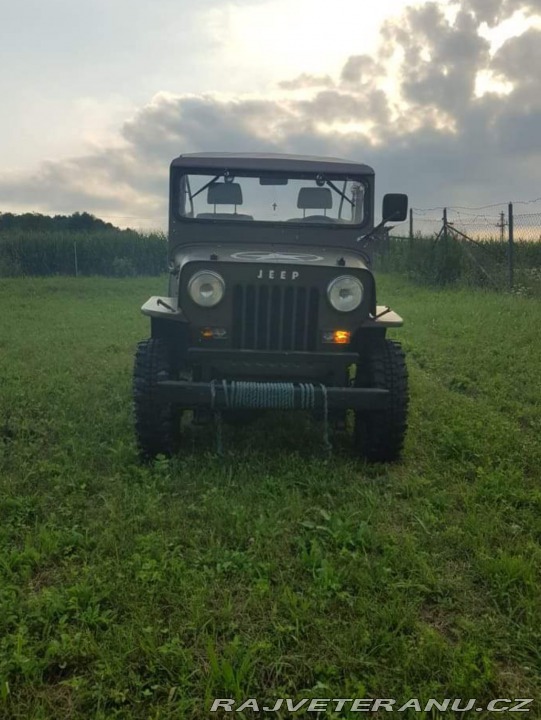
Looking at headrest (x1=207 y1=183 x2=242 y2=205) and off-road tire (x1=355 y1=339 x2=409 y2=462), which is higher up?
headrest (x1=207 y1=183 x2=242 y2=205)

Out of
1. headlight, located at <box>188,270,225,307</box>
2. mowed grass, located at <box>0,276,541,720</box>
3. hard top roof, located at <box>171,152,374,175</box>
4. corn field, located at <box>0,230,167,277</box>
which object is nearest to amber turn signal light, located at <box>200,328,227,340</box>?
headlight, located at <box>188,270,225,307</box>

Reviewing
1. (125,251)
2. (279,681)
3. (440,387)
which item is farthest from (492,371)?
(125,251)

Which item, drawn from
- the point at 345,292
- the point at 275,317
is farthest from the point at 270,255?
the point at 345,292

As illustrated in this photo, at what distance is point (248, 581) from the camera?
9.04ft

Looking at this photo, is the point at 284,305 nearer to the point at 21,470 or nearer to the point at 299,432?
the point at 299,432

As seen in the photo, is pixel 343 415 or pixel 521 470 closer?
pixel 521 470

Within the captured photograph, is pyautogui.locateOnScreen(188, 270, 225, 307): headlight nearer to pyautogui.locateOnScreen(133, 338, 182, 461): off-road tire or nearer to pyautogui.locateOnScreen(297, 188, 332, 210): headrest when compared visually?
pyautogui.locateOnScreen(133, 338, 182, 461): off-road tire

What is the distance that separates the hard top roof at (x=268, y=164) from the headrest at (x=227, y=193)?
0.13m

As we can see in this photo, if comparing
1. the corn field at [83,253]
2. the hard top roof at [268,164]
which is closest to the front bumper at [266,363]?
the hard top roof at [268,164]

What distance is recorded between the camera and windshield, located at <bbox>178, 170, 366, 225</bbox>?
4.86 m

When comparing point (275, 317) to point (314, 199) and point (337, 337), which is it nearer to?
point (337, 337)

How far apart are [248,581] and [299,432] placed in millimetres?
2023

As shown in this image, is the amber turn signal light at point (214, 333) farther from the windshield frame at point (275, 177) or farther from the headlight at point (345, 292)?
the windshield frame at point (275, 177)

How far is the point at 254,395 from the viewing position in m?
3.74
